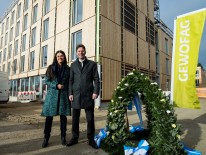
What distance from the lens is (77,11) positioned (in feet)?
50.8

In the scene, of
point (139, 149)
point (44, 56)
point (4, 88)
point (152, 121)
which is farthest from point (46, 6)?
point (139, 149)

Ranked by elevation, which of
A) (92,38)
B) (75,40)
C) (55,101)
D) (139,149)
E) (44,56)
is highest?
(75,40)

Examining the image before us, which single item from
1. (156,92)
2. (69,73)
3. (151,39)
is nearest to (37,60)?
(151,39)

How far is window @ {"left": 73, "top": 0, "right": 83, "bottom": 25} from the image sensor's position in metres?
15.1

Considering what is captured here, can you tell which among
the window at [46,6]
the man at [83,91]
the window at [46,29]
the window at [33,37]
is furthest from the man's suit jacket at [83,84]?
the window at [33,37]

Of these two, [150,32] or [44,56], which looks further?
[150,32]

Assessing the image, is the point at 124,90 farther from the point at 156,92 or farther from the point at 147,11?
the point at 147,11

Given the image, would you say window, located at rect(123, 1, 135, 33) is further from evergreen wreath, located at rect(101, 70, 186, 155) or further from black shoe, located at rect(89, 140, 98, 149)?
black shoe, located at rect(89, 140, 98, 149)

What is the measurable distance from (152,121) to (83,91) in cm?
161

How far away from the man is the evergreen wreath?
415mm

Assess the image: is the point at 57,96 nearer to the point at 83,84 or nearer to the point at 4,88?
the point at 83,84

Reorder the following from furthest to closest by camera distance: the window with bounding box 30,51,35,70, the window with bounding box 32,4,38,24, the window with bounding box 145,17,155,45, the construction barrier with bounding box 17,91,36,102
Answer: the window with bounding box 32,4,38,24 < the window with bounding box 30,51,35,70 < the window with bounding box 145,17,155,45 < the construction barrier with bounding box 17,91,36,102

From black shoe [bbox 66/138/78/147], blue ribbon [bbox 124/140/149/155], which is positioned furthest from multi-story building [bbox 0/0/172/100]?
blue ribbon [bbox 124/140/149/155]

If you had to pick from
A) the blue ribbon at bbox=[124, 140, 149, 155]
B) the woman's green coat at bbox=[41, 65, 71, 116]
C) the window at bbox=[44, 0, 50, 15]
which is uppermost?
the window at bbox=[44, 0, 50, 15]
